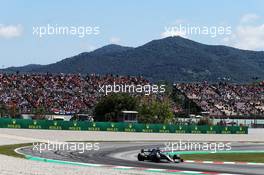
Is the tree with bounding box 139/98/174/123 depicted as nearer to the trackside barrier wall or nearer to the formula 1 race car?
the trackside barrier wall

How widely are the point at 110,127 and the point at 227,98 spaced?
181 ft

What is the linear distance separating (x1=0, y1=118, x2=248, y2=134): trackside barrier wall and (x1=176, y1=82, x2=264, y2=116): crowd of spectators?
32925 millimetres

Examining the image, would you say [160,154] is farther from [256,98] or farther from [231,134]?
[256,98]

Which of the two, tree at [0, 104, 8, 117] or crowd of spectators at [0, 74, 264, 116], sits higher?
crowd of spectators at [0, 74, 264, 116]

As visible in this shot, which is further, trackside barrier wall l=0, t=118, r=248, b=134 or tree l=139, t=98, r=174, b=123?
tree l=139, t=98, r=174, b=123

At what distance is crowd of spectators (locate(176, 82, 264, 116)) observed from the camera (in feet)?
322

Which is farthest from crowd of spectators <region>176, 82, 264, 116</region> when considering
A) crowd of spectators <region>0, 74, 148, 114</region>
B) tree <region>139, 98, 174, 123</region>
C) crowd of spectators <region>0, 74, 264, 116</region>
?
crowd of spectators <region>0, 74, 148, 114</region>

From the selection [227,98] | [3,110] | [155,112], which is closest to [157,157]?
[3,110]

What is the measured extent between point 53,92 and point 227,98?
1615 inches

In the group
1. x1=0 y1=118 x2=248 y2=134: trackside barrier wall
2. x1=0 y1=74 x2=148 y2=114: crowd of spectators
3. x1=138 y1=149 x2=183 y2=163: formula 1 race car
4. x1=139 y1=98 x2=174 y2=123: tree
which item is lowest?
x1=138 y1=149 x2=183 y2=163: formula 1 race car

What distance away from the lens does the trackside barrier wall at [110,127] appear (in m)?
53.6

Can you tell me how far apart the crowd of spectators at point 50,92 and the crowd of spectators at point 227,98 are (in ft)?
71.9

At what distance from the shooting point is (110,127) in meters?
57.0

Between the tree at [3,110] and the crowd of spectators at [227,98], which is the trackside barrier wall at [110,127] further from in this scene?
the crowd of spectators at [227,98]
